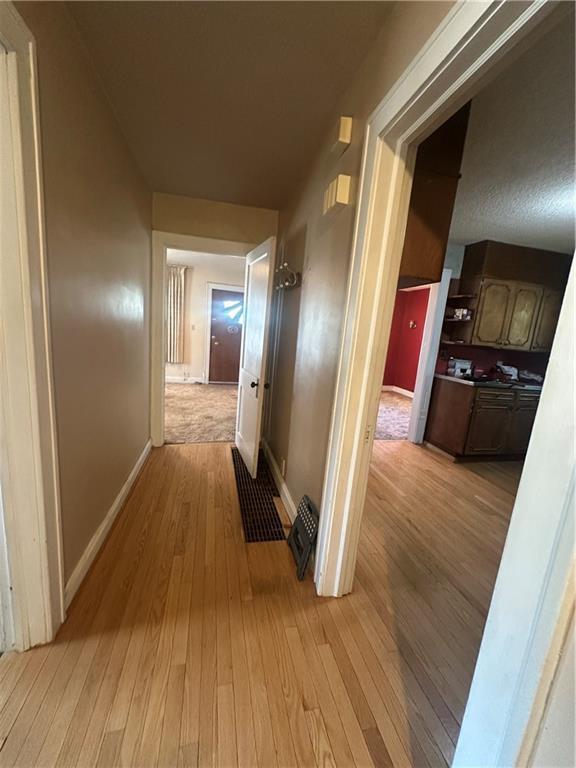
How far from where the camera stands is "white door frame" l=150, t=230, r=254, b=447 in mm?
2887

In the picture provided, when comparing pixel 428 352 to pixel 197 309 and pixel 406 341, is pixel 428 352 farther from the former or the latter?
pixel 197 309

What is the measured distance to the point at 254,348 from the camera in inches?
109

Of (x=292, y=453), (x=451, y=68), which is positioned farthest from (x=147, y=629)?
(x=451, y=68)

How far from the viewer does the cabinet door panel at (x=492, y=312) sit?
142 inches

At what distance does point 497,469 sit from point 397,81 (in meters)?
3.75

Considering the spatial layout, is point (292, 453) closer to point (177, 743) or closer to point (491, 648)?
point (177, 743)

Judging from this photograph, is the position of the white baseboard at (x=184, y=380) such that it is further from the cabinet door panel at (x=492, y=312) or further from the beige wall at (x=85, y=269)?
the cabinet door panel at (x=492, y=312)

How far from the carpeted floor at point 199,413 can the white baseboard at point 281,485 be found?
0.70m

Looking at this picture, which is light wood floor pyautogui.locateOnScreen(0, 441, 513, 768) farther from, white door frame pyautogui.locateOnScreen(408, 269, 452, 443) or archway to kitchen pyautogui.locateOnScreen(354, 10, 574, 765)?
white door frame pyautogui.locateOnScreen(408, 269, 452, 443)

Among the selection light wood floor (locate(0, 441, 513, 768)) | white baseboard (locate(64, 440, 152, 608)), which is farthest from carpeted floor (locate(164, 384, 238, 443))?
light wood floor (locate(0, 441, 513, 768))

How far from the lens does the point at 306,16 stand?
1137mm

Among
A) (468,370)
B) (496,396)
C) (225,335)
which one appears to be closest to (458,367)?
(468,370)

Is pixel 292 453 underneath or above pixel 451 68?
underneath

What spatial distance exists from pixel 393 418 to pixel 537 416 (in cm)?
484
